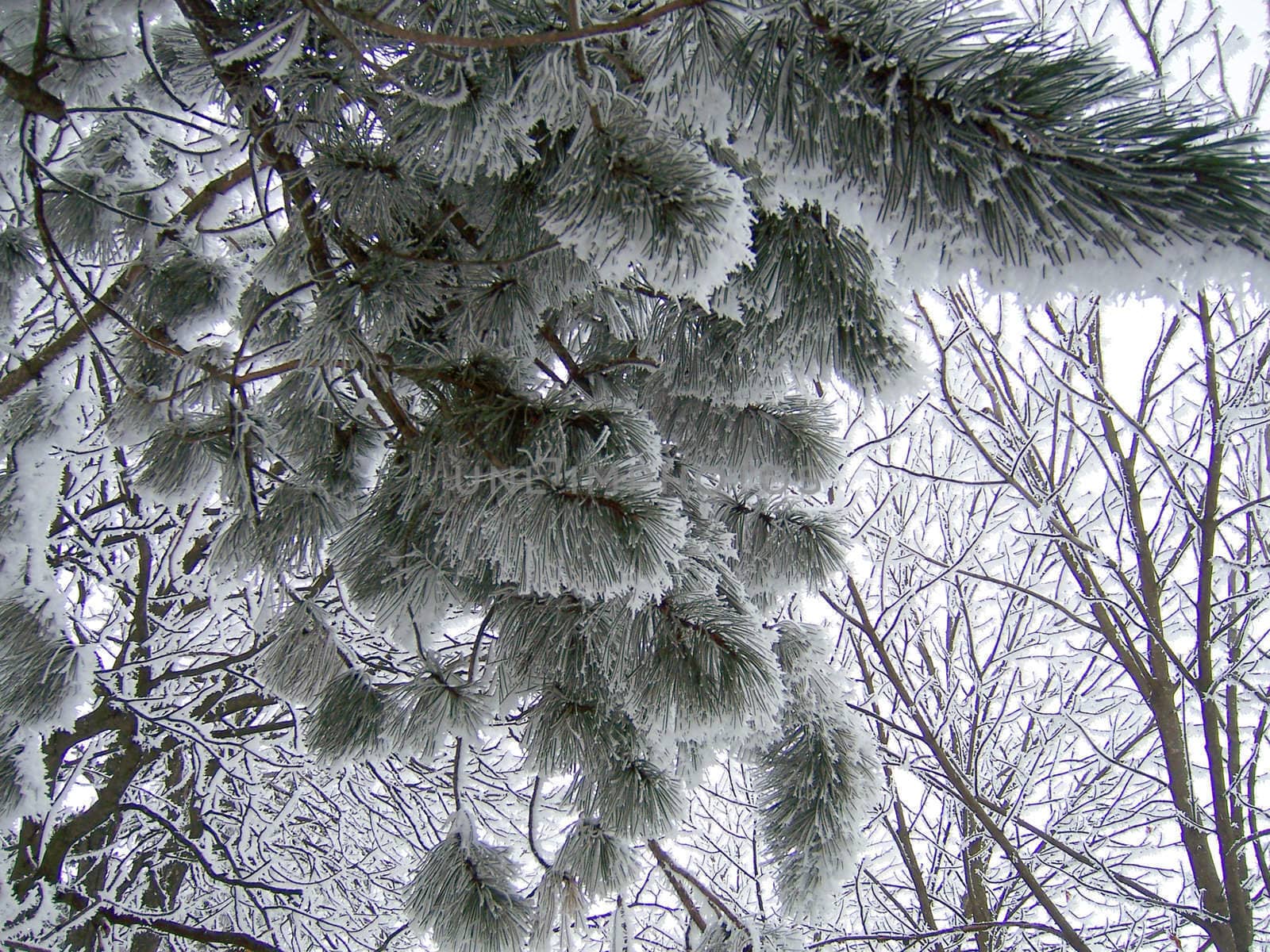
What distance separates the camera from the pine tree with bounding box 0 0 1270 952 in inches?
29.3

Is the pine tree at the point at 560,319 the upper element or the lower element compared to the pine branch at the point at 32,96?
lower

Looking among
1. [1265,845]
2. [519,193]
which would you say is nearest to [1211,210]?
[519,193]

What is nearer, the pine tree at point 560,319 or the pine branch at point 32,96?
the pine tree at point 560,319

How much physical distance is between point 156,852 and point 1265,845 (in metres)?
5.67

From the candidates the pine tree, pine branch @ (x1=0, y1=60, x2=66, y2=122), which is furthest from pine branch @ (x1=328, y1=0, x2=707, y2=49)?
pine branch @ (x1=0, y1=60, x2=66, y2=122)

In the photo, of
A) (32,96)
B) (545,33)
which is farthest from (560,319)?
(32,96)

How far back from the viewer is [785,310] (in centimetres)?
128

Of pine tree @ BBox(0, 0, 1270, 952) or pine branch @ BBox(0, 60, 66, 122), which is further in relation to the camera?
pine branch @ BBox(0, 60, 66, 122)

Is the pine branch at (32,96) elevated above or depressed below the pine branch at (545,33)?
above

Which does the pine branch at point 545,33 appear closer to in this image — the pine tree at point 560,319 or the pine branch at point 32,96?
the pine tree at point 560,319

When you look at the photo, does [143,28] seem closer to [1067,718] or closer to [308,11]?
[308,11]

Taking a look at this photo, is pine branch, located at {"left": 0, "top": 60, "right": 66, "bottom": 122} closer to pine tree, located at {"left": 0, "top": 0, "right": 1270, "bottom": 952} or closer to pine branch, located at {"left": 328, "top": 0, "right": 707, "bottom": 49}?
pine tree, located at {"left": 0, "top": 0, "right": 1270, "bottom": 952}

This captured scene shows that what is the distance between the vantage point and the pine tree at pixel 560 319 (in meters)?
0.74

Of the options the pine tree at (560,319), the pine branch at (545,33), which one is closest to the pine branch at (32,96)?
the pine tree at (560,319)
